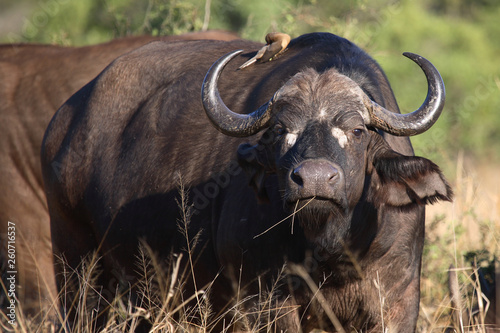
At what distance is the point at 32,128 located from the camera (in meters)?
7.67

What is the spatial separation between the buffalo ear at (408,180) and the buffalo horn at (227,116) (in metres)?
0.76

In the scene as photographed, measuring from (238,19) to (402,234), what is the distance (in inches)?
516

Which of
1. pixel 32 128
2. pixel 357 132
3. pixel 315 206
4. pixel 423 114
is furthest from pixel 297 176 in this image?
pixel 32 128

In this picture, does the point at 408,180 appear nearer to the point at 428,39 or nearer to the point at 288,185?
the point at 288,185

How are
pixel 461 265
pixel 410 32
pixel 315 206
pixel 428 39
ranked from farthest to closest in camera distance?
pixel 428 39 < pixel 410 32 < pixel 461 265 < pixel 315 206

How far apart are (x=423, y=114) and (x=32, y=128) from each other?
481cm

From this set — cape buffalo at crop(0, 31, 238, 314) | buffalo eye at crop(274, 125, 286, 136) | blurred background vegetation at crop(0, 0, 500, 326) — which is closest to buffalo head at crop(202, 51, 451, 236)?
buffalo eye at crop(274, 125, 286, 136)

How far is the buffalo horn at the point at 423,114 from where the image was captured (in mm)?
4168

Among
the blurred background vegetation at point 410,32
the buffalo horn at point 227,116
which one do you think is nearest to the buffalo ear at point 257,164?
the buffalo horn at point 227,116

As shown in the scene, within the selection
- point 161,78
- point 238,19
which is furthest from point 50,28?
point 161,78

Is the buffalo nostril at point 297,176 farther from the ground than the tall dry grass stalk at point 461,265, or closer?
farther from the ground

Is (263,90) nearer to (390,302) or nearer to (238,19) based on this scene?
(390,302)

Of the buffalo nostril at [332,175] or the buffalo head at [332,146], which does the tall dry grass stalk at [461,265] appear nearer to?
the buffalo head at [332,146]

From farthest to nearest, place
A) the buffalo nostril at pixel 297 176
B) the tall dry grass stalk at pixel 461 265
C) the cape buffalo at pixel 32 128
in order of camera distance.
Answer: the cape buffalo at pixel 32 128
the tall dry grass stalk at pixel 461 265
the buffalo nostril at pixel 297 176
